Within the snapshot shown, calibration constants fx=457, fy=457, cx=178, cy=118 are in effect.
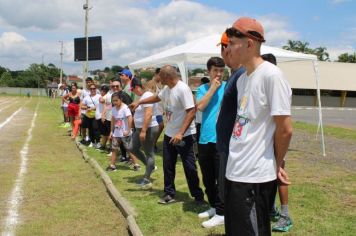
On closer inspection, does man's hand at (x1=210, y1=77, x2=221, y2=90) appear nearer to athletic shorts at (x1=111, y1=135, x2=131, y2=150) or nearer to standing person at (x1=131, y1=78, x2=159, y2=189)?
standing person at (x1=131, y1=78, x2=159, y2=189)

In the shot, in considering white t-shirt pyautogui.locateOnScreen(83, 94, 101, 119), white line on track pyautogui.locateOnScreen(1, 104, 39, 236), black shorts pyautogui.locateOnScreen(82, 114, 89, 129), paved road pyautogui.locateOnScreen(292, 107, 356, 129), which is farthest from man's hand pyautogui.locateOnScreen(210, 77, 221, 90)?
paved road pyautogui.locateOnScreen(292, 107, 356, 129)

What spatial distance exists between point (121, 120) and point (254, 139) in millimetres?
6166

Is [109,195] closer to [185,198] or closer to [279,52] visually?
[185,198]

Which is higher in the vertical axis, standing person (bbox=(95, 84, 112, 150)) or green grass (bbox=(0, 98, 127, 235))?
standing person (bbox=(95, 84, 112, 150))

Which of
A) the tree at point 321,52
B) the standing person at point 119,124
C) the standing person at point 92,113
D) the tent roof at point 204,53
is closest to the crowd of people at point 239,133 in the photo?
the standing person at point 119,124

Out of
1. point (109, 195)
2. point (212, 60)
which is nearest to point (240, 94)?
point (212, 60)

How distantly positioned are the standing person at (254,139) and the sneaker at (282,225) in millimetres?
2128

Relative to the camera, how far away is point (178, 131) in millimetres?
5859

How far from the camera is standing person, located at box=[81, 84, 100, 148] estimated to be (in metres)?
12.5

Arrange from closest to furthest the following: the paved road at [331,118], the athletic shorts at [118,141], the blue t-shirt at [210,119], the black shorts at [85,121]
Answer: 1. the blue t-shirt at [210,119]
2. the athletic shorts at [118,141]
3. the black shorts at [85,121]
4. the paved road at [331,118]

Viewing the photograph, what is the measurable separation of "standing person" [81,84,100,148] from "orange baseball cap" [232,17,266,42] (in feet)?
31.9

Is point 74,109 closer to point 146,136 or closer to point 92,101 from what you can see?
point 92,101

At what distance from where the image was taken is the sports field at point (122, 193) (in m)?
5.31

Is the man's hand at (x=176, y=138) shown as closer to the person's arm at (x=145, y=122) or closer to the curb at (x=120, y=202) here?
the curb at (x=120, y=202)
